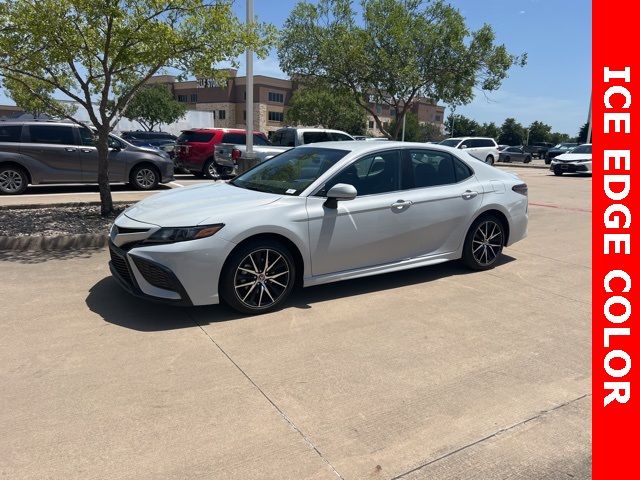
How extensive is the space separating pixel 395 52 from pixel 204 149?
27.5 ft

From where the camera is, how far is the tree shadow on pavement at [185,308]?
168 inches

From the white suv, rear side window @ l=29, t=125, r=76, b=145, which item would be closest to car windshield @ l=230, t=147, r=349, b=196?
rear side window @ l=29, t=125, r=76, b=145

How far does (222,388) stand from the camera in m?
3.23

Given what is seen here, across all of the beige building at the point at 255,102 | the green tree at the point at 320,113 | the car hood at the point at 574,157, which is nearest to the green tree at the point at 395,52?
the car hood at the point at 574,157

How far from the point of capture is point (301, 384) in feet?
10.9

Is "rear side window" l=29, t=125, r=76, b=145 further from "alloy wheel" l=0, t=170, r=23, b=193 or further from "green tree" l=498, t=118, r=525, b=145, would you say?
"green tree" l=498, t=118, r=525, b=145

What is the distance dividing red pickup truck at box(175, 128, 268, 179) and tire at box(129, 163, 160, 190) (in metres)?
2.83

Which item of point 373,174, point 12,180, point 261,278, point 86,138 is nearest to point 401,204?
point 373,174

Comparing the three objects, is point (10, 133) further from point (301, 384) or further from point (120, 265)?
point (301, 384)

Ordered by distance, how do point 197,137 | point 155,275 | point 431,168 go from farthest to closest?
1. point 197,137
2. point 431,168
3. point 155,275

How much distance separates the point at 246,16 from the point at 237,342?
31.9ft

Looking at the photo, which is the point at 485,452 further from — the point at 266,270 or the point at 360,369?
the point at 266,270

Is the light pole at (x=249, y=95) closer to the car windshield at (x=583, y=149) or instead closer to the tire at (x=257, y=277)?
the tire at (x=257, y=277)

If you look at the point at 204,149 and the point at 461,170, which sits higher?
the point at 204,149
